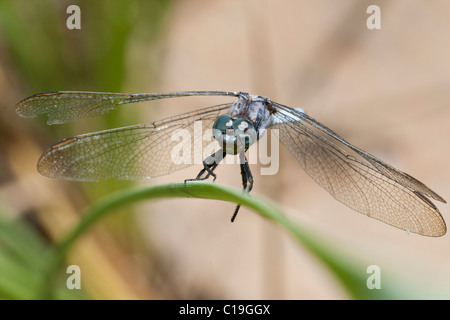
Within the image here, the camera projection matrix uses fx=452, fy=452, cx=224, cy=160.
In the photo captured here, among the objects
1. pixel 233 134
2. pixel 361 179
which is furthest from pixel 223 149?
pixel 361 179

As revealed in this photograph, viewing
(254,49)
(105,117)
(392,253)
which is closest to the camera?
(392,253)

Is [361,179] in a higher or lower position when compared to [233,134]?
lower

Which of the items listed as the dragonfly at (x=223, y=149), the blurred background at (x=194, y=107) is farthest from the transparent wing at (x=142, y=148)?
the blurred background at (x=194, y=107)

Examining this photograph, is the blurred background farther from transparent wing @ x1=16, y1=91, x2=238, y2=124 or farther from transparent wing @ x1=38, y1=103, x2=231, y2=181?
transparent wing @ x1=16, y1=91, x2=238, y2=124

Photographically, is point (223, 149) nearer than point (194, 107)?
Yes

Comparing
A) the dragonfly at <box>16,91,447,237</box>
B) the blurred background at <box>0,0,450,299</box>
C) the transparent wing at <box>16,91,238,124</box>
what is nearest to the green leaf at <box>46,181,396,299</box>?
the dragonfly at <box>16,91,447,237</box>

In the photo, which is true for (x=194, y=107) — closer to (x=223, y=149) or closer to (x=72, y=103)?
(x=72, y=103)
